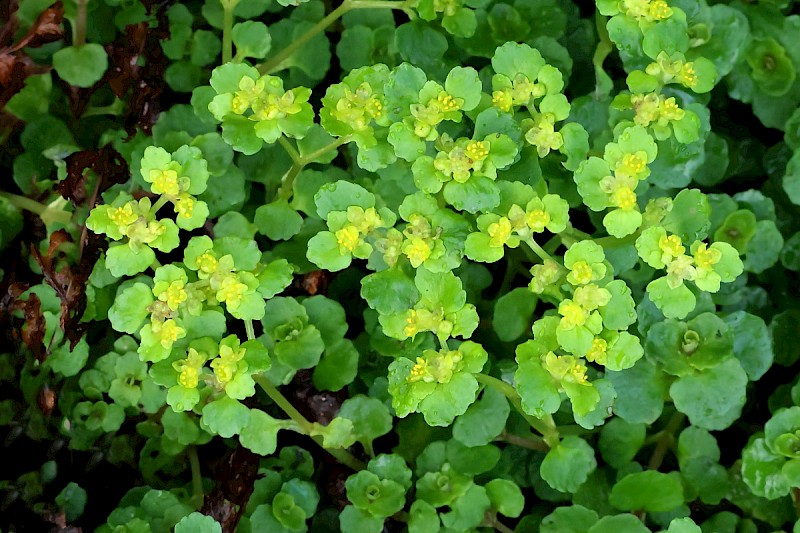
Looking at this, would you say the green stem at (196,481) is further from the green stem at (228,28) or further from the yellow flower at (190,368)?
the green stem at (228,28)

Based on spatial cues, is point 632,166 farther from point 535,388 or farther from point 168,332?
point 168,332

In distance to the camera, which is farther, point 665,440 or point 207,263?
point 665,440

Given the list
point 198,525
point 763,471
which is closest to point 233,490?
point 198,525

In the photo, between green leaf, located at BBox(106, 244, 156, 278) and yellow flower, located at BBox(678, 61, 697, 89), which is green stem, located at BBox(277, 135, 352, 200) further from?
yellow flower, located at BBox(678, 61, 697, 89)

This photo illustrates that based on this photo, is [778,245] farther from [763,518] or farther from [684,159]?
[763,518]

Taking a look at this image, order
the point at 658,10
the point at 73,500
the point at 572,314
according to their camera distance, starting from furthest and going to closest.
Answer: the point at 73,500 < the point at 658,10 < the point at 572,314

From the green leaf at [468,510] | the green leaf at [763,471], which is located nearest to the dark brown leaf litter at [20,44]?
the green leaf at [468,510]
